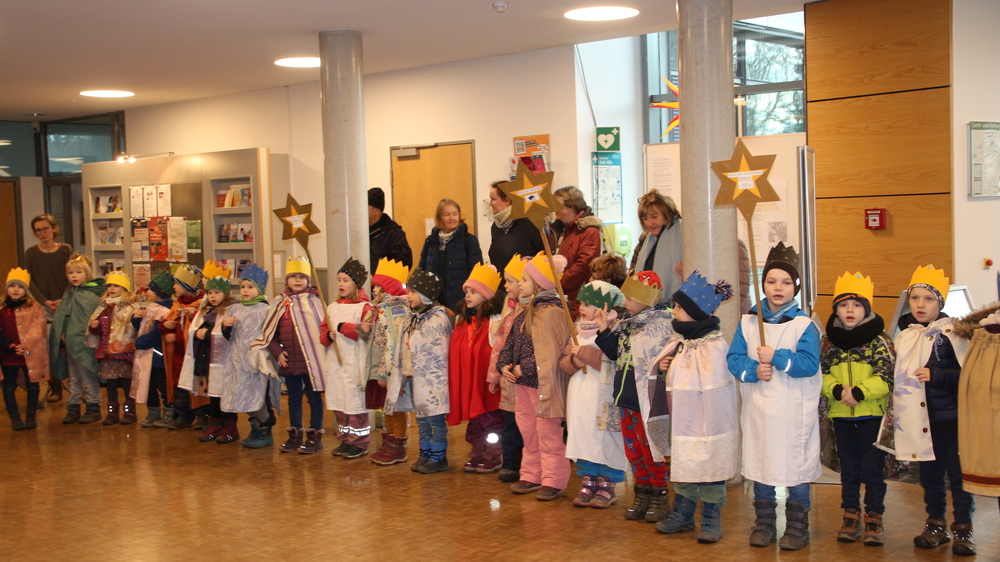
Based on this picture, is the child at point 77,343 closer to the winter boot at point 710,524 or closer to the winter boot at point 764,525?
the winter boot at point 710,524

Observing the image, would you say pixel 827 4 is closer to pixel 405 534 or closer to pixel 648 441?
pixel 648 441

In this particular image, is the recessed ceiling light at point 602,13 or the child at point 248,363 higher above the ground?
the recessed ceiling light at point 602,13

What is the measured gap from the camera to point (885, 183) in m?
6.11

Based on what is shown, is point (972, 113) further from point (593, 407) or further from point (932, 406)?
point (593, 407)

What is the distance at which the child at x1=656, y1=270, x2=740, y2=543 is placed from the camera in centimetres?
405

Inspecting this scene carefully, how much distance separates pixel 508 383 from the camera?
16.5 feet

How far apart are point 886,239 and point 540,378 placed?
2849mm

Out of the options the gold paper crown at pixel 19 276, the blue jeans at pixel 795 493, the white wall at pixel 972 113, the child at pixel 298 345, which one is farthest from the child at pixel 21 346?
the white wall at pixel 972 113

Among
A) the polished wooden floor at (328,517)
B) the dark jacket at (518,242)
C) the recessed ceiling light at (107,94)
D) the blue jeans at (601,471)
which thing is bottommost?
the polished wooden floor at (328,517)

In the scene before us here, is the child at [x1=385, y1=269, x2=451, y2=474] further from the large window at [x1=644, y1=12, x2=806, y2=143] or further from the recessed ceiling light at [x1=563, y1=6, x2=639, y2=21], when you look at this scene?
the large window at [x1=644, y1=12, x2=806, y2=143]

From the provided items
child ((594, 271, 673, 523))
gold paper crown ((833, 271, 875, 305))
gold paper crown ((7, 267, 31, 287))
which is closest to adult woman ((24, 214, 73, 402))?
gold paper crown ((7, 267, 31, 287))

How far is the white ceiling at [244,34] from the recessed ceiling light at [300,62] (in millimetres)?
112

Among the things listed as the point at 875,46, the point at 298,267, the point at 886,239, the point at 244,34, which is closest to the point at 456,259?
the point at 298,267

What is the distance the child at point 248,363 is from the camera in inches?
242
